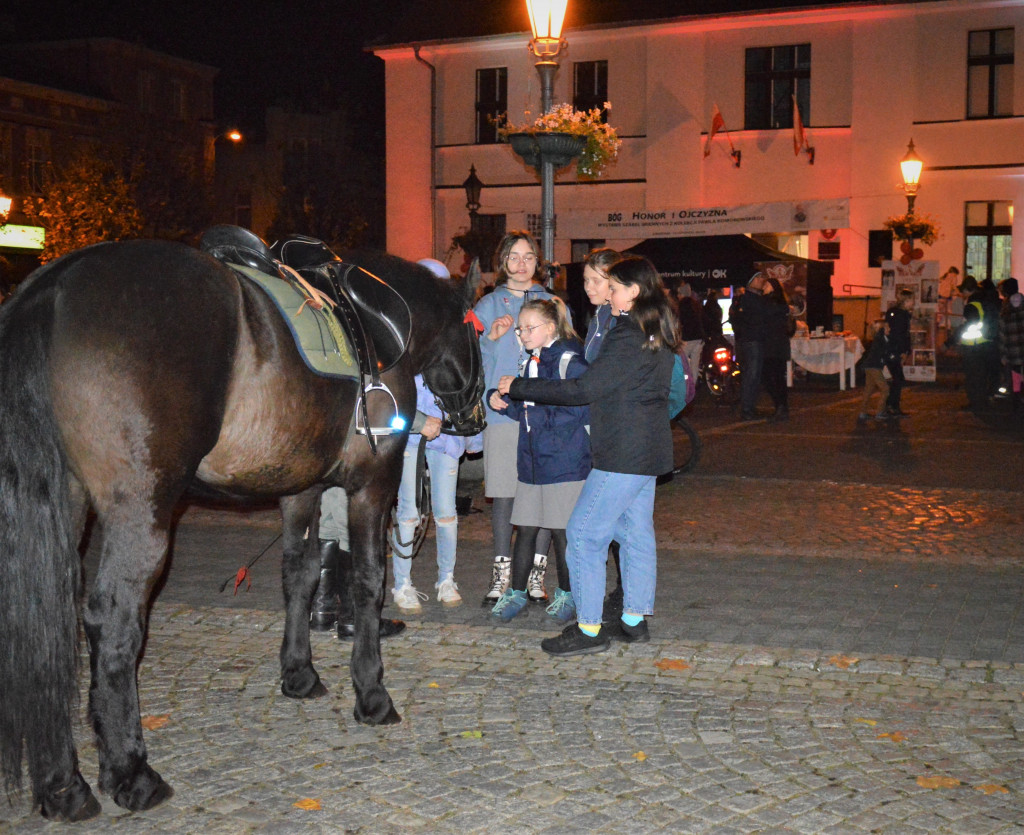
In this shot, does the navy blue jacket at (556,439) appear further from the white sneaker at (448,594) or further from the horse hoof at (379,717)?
the horse hoof at (379,717)

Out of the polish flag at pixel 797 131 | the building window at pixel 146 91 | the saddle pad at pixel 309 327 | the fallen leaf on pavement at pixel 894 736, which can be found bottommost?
the fallen leaf on pavement at pixel 894 736

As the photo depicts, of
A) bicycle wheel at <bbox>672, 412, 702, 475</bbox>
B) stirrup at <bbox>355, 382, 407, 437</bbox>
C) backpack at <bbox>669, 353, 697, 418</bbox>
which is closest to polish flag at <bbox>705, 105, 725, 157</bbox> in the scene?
bicycle wheel at <bbox>672, 412, 702, 475</bbox>

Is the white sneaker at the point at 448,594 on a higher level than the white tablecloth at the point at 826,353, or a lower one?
lower

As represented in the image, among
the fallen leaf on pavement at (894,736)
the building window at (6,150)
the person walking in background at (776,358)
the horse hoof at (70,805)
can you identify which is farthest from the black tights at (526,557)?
the building window at (6,150)

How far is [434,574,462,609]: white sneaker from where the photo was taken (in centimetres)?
632

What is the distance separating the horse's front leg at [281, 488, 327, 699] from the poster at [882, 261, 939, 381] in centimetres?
1895

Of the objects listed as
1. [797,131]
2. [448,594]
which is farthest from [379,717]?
[797,131]

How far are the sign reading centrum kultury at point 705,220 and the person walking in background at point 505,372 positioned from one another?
19.4 meters

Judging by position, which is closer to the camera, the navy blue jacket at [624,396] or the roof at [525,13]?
the navy blue jacket at [624,396]

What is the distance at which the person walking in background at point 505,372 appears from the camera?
6.24 meters

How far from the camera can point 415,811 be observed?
11.9 feet

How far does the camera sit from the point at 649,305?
528 centimetres

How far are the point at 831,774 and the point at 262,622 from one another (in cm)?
320

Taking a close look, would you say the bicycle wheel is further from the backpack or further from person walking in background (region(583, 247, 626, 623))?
the backpack
